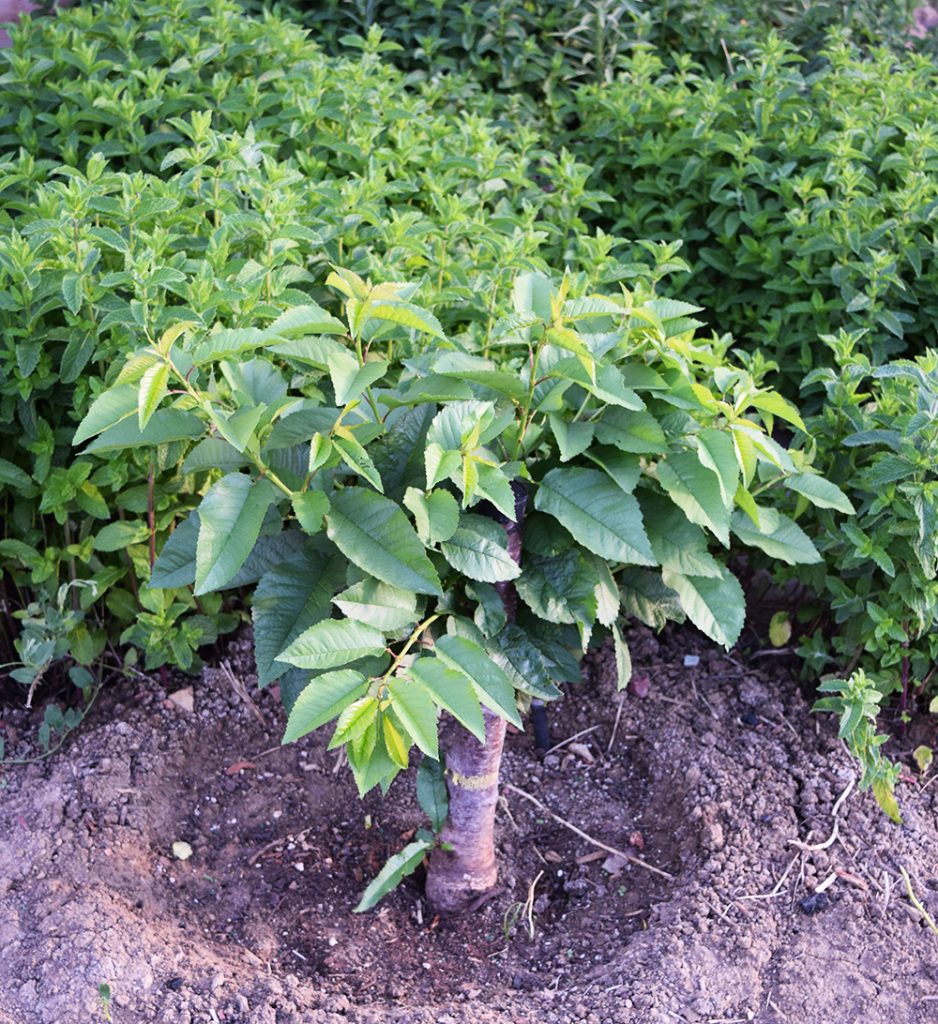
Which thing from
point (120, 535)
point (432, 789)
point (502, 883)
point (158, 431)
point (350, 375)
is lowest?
point (502, 883)

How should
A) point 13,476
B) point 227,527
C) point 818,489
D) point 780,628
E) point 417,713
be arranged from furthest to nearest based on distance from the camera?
point 780,628 → point 13,476 → point 818,489 → point 227,527 → point 417,713

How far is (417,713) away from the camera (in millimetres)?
1767

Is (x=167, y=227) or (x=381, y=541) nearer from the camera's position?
(x=381, y=541)

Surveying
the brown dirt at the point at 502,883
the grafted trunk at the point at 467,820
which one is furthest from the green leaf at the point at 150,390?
the brown dirt at the point at 502,883

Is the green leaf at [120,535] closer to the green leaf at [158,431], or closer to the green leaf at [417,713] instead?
the green leaf at [158,431]

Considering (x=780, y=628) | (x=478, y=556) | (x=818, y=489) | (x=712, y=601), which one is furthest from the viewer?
(x=780, y=628)

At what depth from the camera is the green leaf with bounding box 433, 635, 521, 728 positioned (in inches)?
74.6

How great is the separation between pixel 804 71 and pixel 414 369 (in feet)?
11.1

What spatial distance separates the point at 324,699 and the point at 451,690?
187 mm

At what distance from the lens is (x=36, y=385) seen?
2.60 m

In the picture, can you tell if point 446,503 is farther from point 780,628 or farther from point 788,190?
point 788,190

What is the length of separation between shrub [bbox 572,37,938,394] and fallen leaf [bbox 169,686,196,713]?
1815 mm

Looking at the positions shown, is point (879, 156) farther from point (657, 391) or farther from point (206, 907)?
point (206, 907)

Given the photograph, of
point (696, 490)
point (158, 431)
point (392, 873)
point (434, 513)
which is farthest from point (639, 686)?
point (158, 431)
